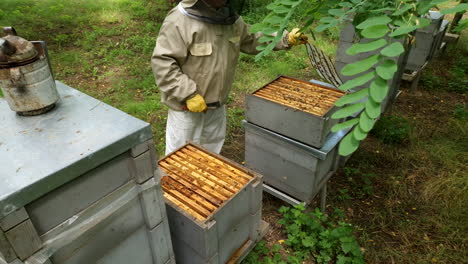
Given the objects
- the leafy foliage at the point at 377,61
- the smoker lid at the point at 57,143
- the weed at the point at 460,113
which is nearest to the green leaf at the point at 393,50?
the leafy foliage at the point at 377,61

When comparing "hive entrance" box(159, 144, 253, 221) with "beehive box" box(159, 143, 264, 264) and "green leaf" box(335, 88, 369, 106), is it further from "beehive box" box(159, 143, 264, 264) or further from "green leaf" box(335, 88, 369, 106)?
"green leaf" box(335, 88, 369, 106)

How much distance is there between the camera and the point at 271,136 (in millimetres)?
3076

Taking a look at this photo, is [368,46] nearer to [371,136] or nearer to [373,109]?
[373,109]

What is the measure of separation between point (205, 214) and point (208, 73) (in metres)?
1.54

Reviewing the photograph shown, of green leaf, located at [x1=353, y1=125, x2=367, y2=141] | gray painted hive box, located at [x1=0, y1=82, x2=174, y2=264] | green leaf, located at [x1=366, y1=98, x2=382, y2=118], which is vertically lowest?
gray painted hive box, located at [x1=0, y1=82, x2=174, y2=264]

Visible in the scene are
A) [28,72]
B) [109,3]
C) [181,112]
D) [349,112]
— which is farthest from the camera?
[109,3]

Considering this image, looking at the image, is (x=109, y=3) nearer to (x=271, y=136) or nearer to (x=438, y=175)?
(x=271, y=136)

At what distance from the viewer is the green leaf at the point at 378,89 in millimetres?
1023

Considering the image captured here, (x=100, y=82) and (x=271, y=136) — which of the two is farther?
(x=100, y=82)

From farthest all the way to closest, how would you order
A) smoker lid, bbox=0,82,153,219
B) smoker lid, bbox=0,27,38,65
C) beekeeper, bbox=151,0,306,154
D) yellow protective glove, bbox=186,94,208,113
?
yellow protective glove, bbox=186,94,208,113 → beekeeper, bbox=151,0,306,154 → smoker lid, bbox=0,27,38,65 → smoker lid, bbox=0,82,153,219

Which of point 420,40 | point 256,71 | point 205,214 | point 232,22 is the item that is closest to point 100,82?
point 256,71

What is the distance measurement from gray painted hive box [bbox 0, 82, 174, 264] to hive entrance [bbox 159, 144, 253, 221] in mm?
372

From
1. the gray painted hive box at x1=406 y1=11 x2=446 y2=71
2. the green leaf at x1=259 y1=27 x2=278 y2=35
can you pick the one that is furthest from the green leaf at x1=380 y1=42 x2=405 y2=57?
the gray painted hive box at x1=406 y1=11 x2=446 y2=71

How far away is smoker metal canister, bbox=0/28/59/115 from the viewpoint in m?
1.36
